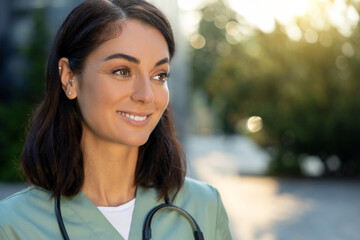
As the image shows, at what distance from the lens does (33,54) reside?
9.48 meters

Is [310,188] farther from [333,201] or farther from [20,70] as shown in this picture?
[20,70]

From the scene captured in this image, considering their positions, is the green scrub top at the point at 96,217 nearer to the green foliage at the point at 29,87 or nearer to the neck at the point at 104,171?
the neck at the point at 104,171

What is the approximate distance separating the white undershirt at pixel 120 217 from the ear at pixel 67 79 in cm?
34

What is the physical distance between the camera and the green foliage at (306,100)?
10109 millimetres

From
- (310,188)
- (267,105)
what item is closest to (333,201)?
(310,188)

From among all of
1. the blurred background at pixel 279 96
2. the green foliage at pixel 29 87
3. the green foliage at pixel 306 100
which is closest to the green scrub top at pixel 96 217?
the blurred background at pixel 279 96

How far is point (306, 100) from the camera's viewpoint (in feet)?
33.8

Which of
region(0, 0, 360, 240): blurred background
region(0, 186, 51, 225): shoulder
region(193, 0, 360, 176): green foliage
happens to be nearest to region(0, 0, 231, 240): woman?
region(0, 186, 51, 225): shoulder

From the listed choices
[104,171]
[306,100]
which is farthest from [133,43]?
[306,100]

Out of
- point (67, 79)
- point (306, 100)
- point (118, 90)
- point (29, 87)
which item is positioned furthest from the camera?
point (306, 100)

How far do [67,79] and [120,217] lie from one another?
0.42m

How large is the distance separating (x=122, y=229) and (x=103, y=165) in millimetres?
192

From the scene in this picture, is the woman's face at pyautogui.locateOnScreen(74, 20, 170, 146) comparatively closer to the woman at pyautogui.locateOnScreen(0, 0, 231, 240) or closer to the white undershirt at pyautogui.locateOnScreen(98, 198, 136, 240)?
the woman at pyautogui.locateOnScreen(0, 0, 231, 240)

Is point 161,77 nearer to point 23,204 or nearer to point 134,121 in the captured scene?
point 134,121
